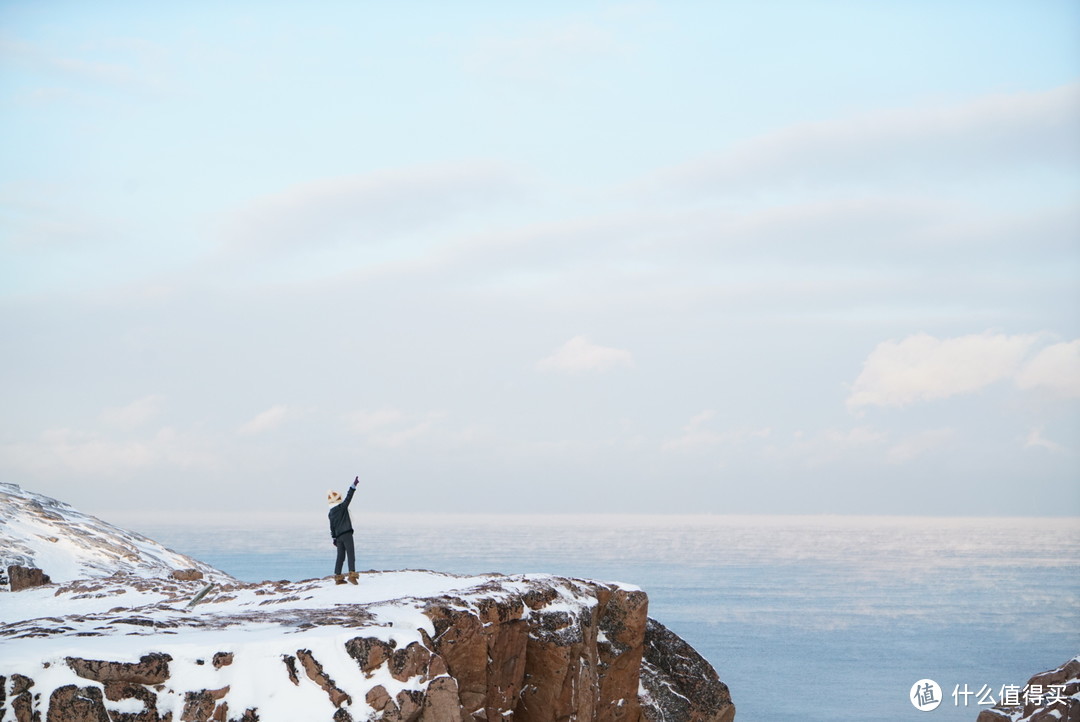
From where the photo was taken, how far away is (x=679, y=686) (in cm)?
2914

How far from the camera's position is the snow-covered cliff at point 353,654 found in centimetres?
1662

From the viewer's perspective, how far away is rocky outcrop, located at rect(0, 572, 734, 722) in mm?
16609

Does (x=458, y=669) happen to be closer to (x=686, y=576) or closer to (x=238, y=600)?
(x=238, y=600)

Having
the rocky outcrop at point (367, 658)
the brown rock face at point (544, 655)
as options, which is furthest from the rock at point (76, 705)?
the brown rock face at point (544, 655)

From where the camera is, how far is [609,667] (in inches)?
1037

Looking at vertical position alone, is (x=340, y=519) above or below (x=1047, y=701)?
above

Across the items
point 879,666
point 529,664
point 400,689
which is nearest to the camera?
point 400,689

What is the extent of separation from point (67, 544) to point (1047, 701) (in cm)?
3963

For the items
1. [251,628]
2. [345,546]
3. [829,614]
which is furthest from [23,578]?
[829,614]

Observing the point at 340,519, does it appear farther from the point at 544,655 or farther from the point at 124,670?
the point at 124,670

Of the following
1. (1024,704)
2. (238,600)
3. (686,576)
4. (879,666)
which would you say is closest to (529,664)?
(238,600)

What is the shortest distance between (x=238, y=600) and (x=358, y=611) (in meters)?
5.38

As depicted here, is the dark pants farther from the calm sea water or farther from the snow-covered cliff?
the calm sea water

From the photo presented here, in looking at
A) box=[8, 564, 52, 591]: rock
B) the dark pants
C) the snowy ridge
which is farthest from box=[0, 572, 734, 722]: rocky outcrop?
the snowy ridge
